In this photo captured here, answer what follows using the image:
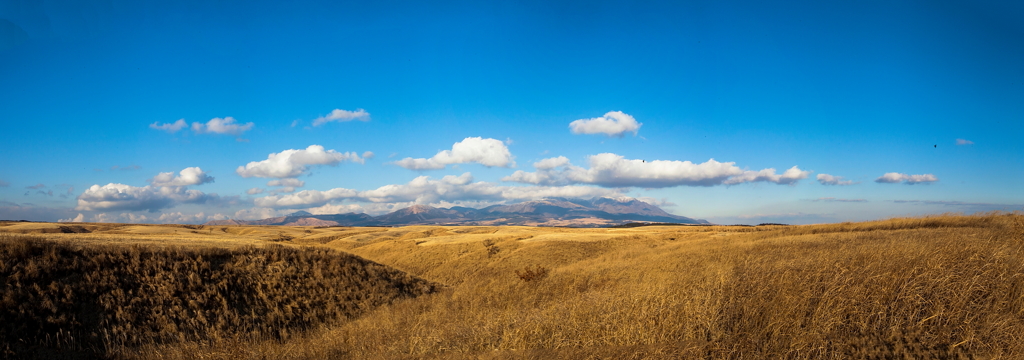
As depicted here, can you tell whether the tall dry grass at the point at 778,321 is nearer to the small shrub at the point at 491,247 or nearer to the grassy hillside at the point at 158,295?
the grassy hillside at the point at 158,295

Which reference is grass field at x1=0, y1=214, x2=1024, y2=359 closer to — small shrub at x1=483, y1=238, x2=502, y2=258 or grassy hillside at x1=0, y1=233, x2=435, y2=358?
grassy hillside at x1=0, y1=233, x2=435, y2=358

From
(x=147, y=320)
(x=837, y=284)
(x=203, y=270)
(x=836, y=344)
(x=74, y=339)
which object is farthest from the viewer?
(x=203, y=270)

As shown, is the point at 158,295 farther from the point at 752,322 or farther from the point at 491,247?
the point at 491,247

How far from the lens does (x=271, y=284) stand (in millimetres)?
17062

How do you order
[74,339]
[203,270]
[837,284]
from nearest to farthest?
[837,284]
[74,339]
[203,270]

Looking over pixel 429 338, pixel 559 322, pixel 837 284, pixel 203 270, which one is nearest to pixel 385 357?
pixel 429 338

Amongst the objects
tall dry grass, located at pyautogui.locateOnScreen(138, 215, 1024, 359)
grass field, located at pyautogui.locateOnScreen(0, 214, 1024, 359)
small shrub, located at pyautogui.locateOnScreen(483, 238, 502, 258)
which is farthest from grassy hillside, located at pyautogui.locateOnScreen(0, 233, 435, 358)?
small shrub, located at pyautogui.locateOnScreen(483, 238, 502, 258)

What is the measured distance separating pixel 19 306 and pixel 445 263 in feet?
74.7

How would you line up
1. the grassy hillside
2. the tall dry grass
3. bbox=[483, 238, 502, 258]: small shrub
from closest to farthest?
the tall dry grass → the grassy hillside → bbox=[483, 238, 502, 258]: small shrub

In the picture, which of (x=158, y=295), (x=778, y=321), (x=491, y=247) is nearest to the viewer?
(x=778, y=321)

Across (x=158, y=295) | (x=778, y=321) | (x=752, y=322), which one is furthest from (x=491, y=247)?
(x=778, y=321)

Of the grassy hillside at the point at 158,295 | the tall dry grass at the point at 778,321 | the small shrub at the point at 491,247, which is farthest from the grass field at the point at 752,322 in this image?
the small shrub at the point at 491,247

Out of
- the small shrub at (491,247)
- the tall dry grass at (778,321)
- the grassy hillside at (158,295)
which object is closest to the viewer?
the tall dry grass at (778,321)

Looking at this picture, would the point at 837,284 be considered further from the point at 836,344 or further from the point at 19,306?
the point at 19,306
